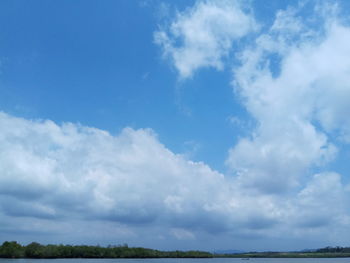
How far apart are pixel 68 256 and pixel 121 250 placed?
26.4 meters

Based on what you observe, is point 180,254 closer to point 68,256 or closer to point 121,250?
point 121,250

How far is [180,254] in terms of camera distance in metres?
195

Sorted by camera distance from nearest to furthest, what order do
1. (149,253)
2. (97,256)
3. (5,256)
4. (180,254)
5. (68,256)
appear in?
(5,256)
(68,256)
(97,256)
(149,253)
(180,254)

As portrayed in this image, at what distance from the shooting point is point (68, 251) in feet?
447

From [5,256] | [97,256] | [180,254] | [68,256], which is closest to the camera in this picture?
[5,256]

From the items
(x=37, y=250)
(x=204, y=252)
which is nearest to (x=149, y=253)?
(x=204, y=252)

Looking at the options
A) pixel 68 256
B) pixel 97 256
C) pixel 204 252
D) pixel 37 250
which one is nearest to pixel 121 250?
pixel 97 256

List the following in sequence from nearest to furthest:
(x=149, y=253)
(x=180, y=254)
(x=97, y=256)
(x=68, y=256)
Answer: (x=68, y=256) → (x=97, y=256) → (x=149, y=253) → (x=180, y=254)

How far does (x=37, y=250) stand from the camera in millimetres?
128375

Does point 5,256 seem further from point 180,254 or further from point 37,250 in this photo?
point 180,254

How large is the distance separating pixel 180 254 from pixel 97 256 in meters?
62.4

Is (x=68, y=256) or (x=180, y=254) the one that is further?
(x=180, y=254)

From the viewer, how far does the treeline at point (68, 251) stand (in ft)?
416

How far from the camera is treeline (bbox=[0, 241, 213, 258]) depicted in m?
127
